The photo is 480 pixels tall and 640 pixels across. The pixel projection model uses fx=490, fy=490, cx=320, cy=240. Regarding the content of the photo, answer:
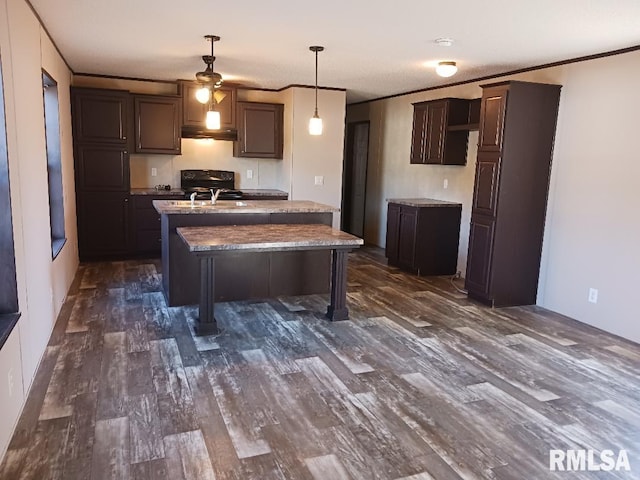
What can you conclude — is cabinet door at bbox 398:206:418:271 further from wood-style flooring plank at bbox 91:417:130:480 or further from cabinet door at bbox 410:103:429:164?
wood-style flooring plank at bbox 91:417:130:480

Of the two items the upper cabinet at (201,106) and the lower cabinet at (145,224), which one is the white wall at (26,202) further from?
the upper cabinet at (201,106)

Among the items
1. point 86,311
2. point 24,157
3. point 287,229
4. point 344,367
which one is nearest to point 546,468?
point 344,367

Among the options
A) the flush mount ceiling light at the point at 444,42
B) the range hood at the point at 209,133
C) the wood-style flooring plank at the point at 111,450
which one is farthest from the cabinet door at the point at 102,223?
the flush mount ceiling light at the point at 444,42

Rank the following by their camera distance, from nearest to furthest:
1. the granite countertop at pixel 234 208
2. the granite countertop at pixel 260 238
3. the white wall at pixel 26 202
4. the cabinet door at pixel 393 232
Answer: the white wall at pixel 26 202 < the granite countertop at pixel 260 238 < the granite countertop at pixel 234 208 < the cabinet door at pixel 393 232

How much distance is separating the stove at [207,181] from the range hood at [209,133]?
52 centimetres

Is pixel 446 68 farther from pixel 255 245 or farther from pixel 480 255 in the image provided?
pixel 255 245

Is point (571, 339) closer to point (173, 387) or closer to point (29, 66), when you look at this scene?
point (173, 387)

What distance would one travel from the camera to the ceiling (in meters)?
3.12

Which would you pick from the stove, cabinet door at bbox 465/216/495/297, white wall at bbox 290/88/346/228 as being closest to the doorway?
white wall at bbox 290/88/346/228

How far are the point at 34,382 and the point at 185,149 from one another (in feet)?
14.4

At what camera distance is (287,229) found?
14.6 feet

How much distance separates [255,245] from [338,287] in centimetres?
94

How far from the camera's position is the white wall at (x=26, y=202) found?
2561 millimetres

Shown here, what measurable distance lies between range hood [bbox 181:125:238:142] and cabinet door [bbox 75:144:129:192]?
2.75 ft
